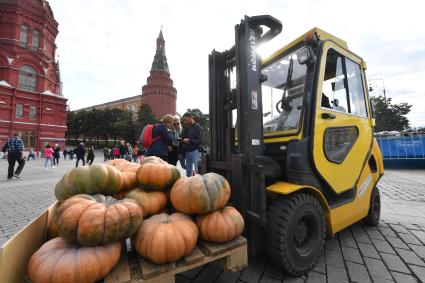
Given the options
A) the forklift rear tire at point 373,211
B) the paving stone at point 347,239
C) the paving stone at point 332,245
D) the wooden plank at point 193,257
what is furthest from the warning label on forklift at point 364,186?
the wooden plank at point 193,257

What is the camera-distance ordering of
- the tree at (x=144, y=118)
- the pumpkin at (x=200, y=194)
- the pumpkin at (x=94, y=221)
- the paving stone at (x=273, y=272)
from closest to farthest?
the pumpkin at (x=94, y=221)
the pumpkin at (x=200, y=194)
the paving stone at (x=273, y=272)
the tree at (x=144, y=118)

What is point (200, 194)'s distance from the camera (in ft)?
6.39

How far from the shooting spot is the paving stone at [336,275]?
7.38ft

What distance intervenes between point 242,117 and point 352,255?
208cm

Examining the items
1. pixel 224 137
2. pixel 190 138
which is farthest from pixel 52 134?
pixel 224 137

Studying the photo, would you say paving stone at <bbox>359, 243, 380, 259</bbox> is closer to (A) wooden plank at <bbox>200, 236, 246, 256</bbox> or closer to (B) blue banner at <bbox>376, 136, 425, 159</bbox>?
(A) wooden plank at <bbox>200, 236, 246, 256</bbox>

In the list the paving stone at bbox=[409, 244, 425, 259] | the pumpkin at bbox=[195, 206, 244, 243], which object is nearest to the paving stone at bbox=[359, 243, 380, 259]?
the paving stone at bbox=[409, 244, 425, 259]

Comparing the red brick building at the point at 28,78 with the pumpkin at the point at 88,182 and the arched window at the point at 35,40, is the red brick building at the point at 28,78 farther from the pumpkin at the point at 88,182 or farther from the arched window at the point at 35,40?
the pumpkin at the point at 88,182

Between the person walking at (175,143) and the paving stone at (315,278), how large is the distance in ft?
11.8

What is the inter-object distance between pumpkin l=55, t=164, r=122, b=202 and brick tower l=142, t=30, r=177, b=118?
6507 centimetres

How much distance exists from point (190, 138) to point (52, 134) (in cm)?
3683

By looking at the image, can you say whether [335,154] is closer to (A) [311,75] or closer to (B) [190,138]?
(A) [311,75]

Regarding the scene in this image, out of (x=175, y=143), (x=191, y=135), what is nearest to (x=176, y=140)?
(x=175, y=143)

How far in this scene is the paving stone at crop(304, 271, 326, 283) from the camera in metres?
2.26
